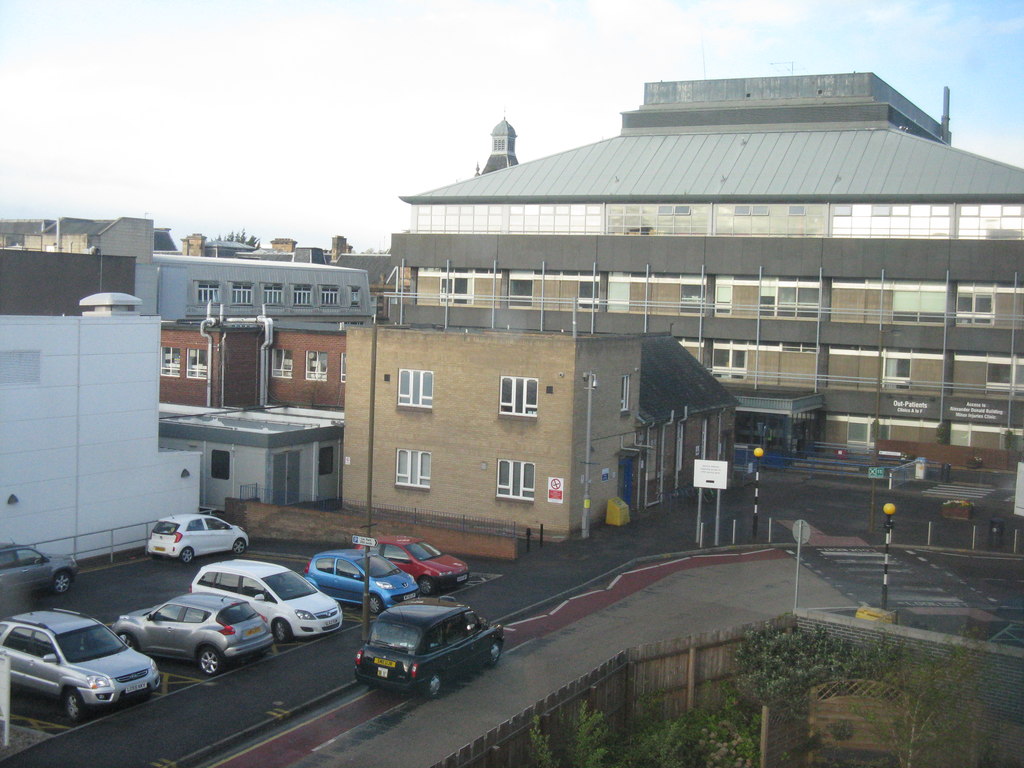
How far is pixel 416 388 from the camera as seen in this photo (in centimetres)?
3366

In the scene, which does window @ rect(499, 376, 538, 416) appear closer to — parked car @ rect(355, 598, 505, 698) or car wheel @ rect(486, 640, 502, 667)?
car wheel @ rect(486, 640, 502, 667)

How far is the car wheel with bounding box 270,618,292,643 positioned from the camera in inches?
826

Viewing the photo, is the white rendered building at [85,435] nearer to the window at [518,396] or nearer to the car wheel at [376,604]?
the car wheel at [376,604]

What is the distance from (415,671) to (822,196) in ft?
146

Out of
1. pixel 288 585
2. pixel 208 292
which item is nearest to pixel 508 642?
pixel 288 585

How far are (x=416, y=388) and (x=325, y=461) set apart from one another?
18.1 ft

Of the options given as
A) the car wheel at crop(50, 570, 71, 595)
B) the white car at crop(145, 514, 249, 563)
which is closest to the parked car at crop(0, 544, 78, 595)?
the car wheel at crop(50, 570, 71, 595)

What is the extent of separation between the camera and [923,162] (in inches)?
2178

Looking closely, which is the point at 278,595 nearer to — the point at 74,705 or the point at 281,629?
the point at 281,629

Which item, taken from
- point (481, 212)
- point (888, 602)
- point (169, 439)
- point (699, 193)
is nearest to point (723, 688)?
point (888, 602)

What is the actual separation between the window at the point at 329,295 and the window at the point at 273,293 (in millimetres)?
3594

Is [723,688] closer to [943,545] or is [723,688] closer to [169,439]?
[943,545]

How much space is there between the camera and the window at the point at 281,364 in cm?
4484

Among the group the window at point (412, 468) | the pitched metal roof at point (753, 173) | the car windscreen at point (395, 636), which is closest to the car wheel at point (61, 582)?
the car windscreen at point (395, 636)
